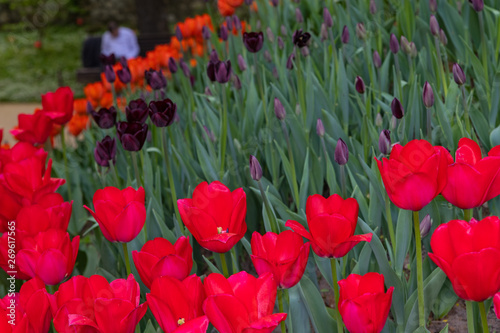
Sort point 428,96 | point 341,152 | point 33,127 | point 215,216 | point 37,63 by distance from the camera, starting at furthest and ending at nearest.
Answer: point 37,63
point 33,127
point 428,96
point 341,152
point 215,216

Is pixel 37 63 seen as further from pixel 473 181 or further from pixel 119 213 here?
pixel 473 181

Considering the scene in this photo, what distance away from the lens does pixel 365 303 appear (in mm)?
727

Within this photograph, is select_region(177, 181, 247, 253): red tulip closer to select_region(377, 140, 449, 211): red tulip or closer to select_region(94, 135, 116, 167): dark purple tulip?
select_region(377, 140, 449, 211): red tulip

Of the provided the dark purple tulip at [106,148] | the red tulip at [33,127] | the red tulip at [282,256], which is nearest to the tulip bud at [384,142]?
the red tulip at [282,256]

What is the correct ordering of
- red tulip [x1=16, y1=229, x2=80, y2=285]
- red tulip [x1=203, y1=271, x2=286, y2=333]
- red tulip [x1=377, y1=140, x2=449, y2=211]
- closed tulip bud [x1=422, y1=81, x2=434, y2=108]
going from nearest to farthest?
red tulip [x1=203, y1=271, x2=286, y2=333]
red tulip [x1=377, y1=140, x2=449, y2=211]
red tulip [x1=16, y1=229, x2=80, y2=285]
closed tulip bud [x1=422, y1=81, x2=434, y2=108]

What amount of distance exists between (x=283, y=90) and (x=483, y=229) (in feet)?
4.23

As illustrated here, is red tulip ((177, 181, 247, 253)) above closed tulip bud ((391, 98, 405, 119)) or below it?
below

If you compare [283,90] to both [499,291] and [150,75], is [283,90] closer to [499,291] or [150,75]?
[150,75]

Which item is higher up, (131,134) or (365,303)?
(131,134)

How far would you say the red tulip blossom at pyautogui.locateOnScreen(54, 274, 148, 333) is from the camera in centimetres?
73

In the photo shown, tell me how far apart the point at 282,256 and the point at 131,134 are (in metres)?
0.53

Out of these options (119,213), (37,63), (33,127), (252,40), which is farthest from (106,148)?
(37,63)

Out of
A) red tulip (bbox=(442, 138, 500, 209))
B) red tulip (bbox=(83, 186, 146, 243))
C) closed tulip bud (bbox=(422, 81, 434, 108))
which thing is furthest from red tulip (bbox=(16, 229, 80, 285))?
closed tulip bud (bbox=(422, 81, 434, 108))

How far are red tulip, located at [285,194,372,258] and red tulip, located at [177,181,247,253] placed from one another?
0.32 feet
